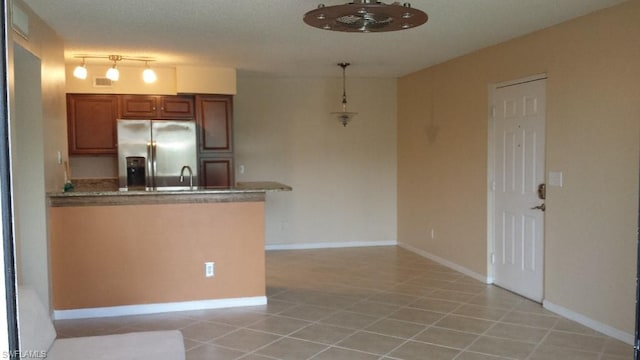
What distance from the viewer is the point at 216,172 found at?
21.2ft

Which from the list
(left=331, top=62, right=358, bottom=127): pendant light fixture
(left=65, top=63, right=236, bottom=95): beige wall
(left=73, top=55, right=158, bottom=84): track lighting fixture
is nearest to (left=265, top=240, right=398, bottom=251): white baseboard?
(left=331, top=62, right=358, bottom=127): pendant light fixture

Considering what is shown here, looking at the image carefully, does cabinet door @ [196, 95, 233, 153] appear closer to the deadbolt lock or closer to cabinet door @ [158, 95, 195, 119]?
cabinet door @ [158, 95, 195, 119]

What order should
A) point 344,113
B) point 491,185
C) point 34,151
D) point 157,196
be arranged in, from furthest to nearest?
point 344,113
point 491,185
point 157,196
point 34,151

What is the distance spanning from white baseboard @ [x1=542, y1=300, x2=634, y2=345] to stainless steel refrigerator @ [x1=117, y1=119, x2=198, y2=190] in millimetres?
4187

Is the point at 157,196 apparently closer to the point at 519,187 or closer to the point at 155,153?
the point at 155,153

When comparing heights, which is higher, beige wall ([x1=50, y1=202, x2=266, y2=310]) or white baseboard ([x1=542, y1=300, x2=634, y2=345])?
beige wall ([x1=50, y1=202, x2=266, y2=310])

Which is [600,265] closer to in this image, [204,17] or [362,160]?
[204,17]

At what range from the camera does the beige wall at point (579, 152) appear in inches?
142

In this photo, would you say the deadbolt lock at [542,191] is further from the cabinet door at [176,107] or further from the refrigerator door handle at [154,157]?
the refrigerator door handle at [154,157]

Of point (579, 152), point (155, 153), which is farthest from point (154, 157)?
A: point (579, 152)

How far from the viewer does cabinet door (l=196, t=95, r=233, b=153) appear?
6.40 m

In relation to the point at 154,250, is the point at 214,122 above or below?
above

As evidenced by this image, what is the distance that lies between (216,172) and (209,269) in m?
2.14

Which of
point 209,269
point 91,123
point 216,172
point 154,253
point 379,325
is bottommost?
point 379,325
